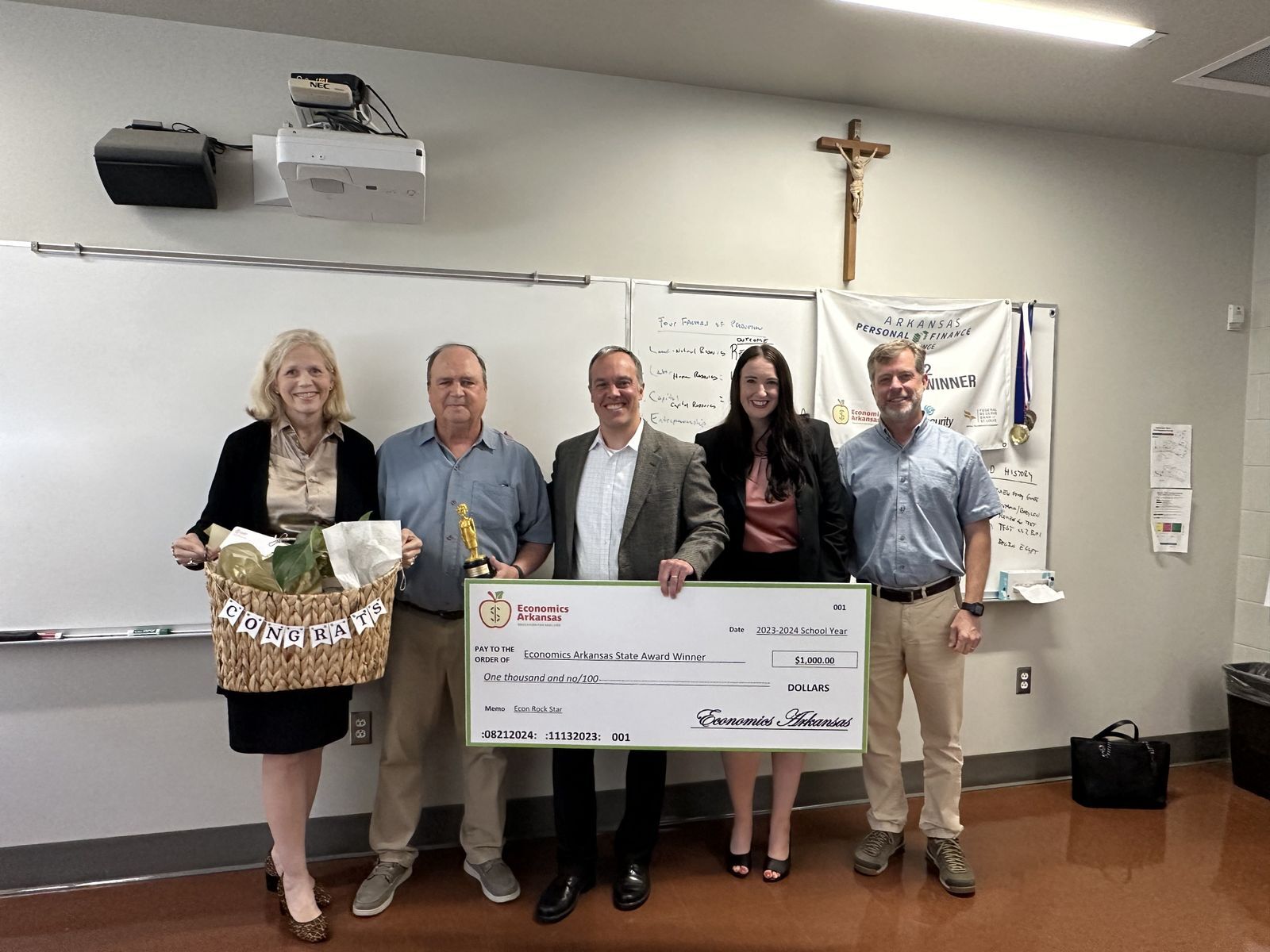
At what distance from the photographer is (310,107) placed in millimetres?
2184

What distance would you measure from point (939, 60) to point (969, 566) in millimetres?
1783

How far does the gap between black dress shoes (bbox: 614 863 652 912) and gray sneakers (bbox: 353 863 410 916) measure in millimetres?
691

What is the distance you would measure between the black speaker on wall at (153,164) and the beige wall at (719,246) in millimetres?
109

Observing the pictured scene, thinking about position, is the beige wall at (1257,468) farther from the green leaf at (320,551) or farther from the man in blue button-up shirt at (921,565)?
the green leaf at (320,551)

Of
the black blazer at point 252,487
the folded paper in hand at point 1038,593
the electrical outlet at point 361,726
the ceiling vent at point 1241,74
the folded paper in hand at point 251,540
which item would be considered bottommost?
the electrical outlet at point 361,726

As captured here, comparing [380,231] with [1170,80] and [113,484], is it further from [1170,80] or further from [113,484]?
[1170,80]

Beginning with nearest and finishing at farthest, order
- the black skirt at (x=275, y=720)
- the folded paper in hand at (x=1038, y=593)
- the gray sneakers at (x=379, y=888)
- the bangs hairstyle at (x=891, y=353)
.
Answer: the black skirt at (x=275, y=720) → the gray sneakers at (x=379, y=888) → the bangs hairstyle at (x=891, y=353) → the folded paper in hand at (x=1038, y=593)

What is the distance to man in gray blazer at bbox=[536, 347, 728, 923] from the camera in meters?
2.14

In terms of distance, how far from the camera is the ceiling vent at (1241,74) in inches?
97.5

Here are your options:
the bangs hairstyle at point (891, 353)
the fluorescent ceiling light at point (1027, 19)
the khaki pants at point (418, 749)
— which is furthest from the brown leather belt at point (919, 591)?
the fluorescent ceiling light at point (1027, 19)

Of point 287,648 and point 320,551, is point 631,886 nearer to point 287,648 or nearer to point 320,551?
point 287,648

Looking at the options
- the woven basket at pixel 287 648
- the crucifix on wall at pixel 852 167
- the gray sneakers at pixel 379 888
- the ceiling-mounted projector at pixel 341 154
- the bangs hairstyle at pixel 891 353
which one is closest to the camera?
the woven basket at pixel 287 648

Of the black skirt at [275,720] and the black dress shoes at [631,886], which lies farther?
the black dress shoes at [631,886]

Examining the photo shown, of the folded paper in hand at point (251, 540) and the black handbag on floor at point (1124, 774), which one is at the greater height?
the folded paper in hand at point (251, 540)
